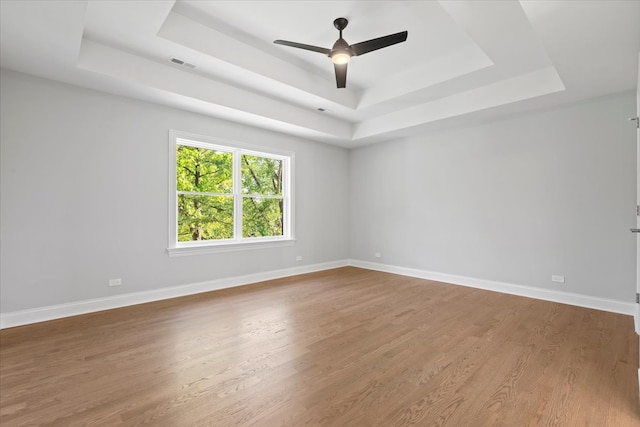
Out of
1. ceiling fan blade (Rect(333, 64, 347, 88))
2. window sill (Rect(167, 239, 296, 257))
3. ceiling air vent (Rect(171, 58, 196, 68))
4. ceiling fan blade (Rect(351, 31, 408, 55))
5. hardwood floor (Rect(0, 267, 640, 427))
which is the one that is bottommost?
hardwood floor (Rect(0, 267, 640, 427))

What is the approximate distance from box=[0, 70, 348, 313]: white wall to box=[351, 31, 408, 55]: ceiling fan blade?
2688 mm

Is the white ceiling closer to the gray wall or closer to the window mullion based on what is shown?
the gray wall

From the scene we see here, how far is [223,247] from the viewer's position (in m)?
4.80

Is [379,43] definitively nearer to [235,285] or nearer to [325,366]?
[325,366]

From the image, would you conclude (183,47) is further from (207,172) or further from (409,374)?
(409,374)

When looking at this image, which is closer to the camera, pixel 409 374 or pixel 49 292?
pixel 409 374

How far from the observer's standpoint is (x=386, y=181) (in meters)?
6.12

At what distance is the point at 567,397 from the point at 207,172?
4.86 metres

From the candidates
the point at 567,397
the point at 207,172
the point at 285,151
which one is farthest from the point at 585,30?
the point at 207,172

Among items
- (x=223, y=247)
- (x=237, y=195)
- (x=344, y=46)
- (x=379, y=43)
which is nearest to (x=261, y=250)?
(x=223, y=247)

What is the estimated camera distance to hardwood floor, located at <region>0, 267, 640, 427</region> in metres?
1.79

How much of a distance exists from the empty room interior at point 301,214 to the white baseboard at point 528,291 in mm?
26

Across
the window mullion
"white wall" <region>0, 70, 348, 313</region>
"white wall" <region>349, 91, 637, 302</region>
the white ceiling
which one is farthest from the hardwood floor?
the white ceiling

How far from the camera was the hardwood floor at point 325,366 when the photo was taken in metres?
1.79
